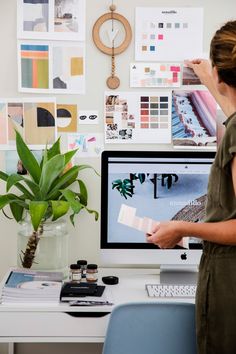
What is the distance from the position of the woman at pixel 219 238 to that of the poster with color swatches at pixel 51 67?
1.09 metres

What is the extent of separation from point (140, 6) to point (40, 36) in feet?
1.52

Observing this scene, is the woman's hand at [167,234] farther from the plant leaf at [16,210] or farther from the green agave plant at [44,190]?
the plant leaf at [16,210]

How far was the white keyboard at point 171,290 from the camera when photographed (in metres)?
2.18

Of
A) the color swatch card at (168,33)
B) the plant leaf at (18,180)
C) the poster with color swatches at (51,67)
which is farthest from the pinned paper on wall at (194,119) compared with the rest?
the plant leaf at (18,180)

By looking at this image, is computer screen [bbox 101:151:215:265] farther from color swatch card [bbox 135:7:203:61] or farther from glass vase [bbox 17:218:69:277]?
color swatch card [bbox 135:7:203:61]

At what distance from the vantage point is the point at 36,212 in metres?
2.23

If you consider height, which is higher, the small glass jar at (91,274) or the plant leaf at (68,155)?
the plant leaf at (68,155)

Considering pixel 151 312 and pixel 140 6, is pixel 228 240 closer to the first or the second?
pixel 151 312

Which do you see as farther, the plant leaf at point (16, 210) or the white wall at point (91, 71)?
the white wall at point (91, 71)

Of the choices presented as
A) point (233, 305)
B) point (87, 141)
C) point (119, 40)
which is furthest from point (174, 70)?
point (233, 305)

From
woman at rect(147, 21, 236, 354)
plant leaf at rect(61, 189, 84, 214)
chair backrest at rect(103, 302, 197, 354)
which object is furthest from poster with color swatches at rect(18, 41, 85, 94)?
chair backrest at rect(103, 302, 197, 354)

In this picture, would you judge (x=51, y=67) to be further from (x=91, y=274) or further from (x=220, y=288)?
(x=220, y=288)

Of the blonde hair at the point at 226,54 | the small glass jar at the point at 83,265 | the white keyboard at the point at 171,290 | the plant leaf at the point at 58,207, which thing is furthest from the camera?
the small glass jar at the point at 83,265

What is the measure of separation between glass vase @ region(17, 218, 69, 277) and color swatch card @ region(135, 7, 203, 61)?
844 millimetres
